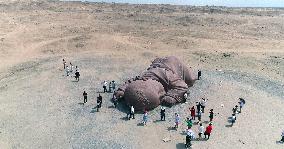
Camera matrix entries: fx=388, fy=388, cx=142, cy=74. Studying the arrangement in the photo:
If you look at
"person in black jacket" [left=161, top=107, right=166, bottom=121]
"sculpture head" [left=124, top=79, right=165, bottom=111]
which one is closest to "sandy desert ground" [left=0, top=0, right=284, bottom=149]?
"person in black jacket" [left=161, top=107, right=166, bottom=121]

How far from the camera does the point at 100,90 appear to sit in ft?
105

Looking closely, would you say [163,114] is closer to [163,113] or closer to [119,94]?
[163,113]

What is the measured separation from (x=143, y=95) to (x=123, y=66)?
11808mm

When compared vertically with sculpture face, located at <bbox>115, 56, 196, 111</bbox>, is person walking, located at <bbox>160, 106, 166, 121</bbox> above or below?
below

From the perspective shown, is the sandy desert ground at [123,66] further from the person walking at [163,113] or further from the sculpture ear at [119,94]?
the sculpture ear at [119,94]

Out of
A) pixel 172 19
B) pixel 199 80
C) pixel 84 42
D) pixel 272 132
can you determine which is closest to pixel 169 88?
pixel 199 80

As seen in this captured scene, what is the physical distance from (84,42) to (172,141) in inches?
1000

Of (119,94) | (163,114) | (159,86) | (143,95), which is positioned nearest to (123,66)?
(119,94)

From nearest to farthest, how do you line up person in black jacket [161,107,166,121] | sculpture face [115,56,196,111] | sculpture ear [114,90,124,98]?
person in black jacket [161,107,166,121] < sculpture face [115,56,196,111] < sculpture ear [114,90,124,98]

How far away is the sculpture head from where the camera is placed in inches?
1072

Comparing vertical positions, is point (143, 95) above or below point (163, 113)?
above

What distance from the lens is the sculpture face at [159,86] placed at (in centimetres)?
2736

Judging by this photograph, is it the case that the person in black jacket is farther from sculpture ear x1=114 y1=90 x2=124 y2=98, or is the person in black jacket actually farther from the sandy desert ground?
sculpture ear x1=114 y1=90 x2=124 y2=98

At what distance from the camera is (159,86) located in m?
28.7
